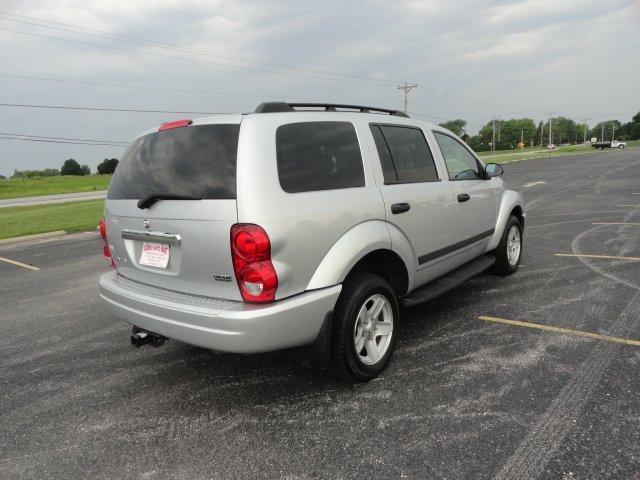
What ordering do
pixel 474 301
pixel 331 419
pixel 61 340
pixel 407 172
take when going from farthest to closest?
1. pixel 474 301
2. pixel 61 340
3. pixel 407 172
4. pixel 331 419

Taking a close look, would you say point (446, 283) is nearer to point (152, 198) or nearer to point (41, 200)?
point (152, 198)

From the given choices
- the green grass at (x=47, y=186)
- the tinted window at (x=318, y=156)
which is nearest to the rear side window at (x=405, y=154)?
the tinted window at (x=318, y=156)

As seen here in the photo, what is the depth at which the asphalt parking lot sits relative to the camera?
2385 mm

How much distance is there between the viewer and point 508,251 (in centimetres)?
541

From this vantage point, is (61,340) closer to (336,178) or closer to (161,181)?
(161,181)

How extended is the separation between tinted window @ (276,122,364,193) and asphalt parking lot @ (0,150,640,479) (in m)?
1.43

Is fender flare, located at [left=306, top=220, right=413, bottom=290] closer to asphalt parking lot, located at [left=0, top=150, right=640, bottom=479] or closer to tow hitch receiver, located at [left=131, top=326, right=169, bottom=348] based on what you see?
asphalt parking lot, located at [left=0, top=150, right=640, bottom=479]

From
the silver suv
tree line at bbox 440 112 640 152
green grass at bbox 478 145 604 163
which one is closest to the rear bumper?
the silver suv

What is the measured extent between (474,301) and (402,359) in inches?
62.7

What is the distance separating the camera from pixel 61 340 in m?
4.31

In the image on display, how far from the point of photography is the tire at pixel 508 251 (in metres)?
5.20

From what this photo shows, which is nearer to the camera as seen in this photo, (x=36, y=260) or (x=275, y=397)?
(x=275, y=397)

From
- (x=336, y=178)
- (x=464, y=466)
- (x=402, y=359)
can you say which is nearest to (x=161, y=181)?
(x=336, y=178)

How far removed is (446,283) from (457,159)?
1.27 m
